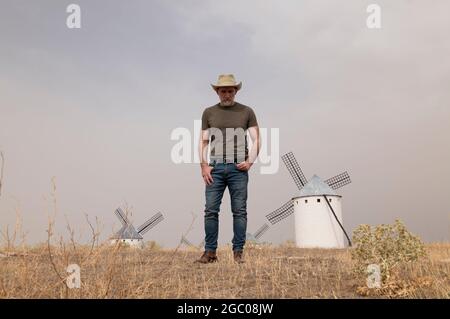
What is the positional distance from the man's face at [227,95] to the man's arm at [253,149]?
49 centimetres

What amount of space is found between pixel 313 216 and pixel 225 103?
1694 centimetres

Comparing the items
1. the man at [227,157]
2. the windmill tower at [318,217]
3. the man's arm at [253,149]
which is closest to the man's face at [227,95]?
the man at [227,157]

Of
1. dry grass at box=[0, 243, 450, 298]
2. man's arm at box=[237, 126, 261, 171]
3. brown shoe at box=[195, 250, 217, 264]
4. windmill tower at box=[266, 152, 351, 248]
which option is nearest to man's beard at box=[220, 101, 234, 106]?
man's arm at box=[237, 126, 261, 171]

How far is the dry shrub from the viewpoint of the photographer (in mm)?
4489

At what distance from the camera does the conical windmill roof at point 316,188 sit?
2294 centimetres

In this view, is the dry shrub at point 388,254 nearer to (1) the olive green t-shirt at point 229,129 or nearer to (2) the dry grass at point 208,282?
(2) the dry grass at point 208,282

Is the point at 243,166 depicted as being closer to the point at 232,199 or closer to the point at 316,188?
the point at 232,199

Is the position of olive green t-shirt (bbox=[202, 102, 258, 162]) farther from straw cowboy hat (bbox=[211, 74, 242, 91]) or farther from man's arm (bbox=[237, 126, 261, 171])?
straw cowboy hat (bbox=[211, 74, 242, 91])

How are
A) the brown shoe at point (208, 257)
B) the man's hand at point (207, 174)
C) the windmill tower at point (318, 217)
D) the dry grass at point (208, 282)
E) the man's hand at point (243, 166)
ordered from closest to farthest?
the dry grass at point (208, 282), the man's hand at point (243, 166), the man's hand at point (207, 174), the brown shoe at point (208, 257), the windmill tower at point (318, 217)

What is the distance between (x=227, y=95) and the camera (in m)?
6.47
